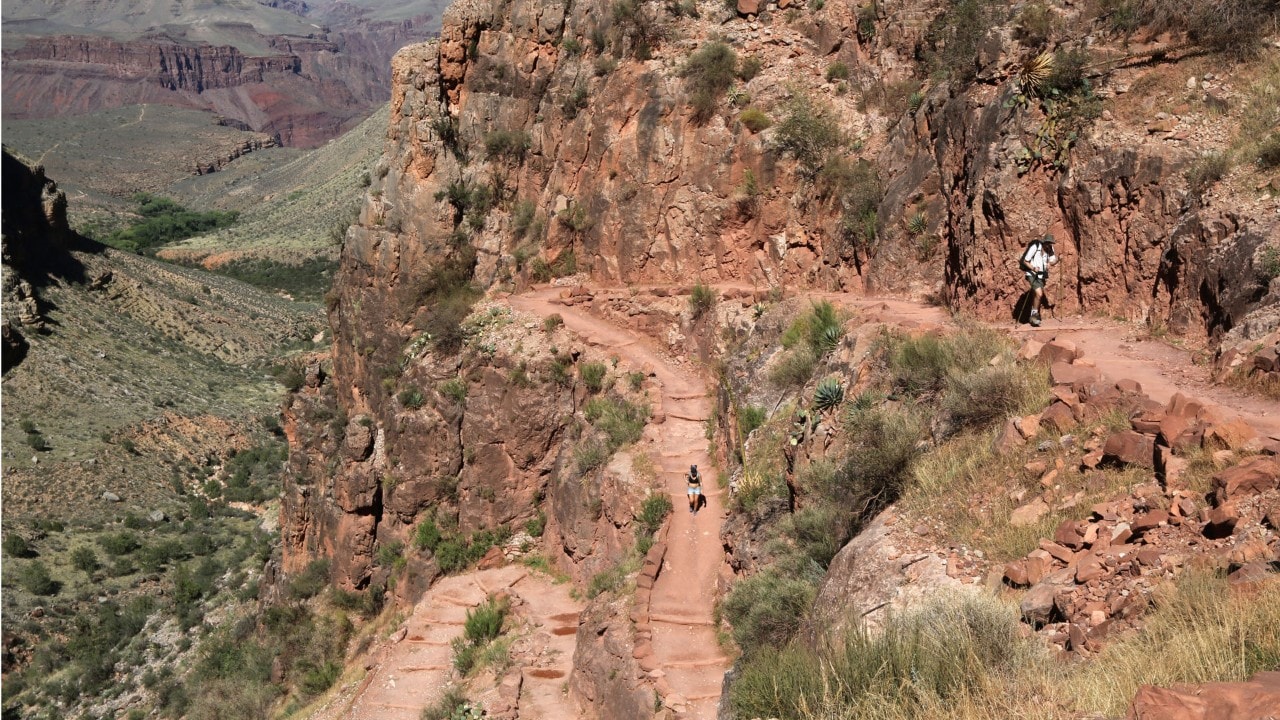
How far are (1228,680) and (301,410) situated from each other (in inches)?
1010

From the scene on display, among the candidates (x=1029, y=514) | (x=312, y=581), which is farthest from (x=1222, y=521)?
(x=312, y=581)

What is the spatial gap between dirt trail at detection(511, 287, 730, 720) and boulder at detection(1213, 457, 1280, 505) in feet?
20.2

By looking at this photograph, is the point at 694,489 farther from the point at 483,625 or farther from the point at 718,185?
the point at 718,185

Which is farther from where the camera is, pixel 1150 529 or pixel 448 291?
pixel 448 291

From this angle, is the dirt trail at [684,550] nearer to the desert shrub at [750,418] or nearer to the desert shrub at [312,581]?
A: the desert shrub at [750,418]

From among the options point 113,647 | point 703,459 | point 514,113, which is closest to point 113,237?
point 113,647

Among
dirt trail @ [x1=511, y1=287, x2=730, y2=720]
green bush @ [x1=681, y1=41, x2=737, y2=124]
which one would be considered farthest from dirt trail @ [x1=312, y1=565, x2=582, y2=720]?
green bush @ [x1=681, y1=41, x2=737, y2=124]

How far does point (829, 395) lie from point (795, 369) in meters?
2.50

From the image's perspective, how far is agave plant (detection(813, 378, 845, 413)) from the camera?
10.9 m

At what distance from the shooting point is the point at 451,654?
15.3m

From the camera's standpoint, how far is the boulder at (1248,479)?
5.88 metres

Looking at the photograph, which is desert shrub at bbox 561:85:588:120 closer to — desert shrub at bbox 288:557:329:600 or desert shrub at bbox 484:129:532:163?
desert shrub at bbox 484:129:532:163

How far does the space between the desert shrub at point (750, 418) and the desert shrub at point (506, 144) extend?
13.2 m

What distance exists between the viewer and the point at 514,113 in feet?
81.0
